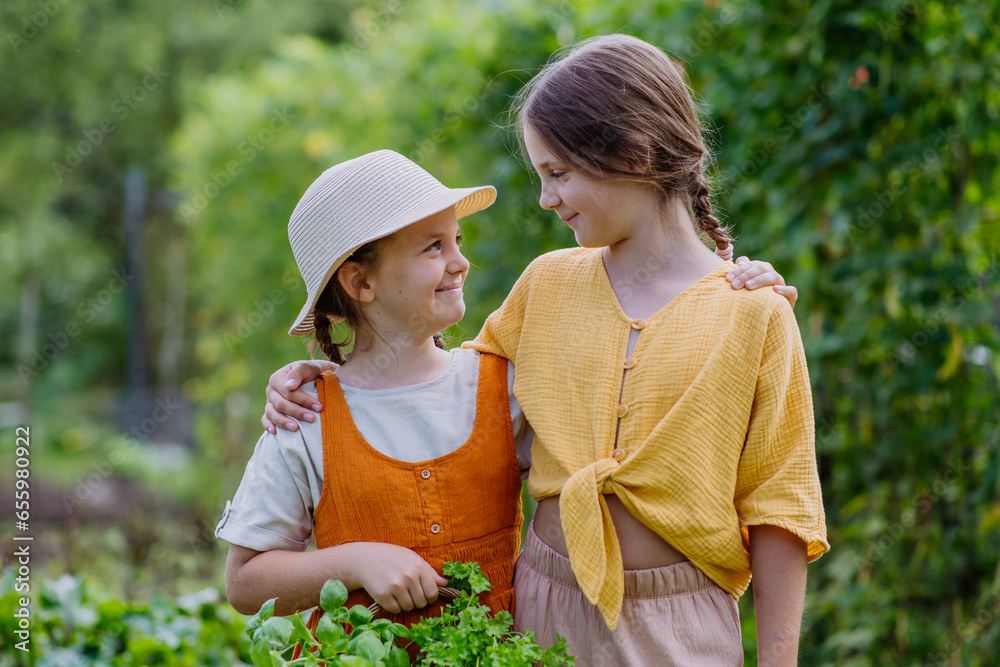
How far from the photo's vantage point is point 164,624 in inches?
99.0

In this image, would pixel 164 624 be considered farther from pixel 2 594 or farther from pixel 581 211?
pixel 581 211

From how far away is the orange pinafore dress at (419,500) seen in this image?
1.49 meters

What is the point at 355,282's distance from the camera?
1.58 m

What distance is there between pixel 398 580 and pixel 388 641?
0.55ft

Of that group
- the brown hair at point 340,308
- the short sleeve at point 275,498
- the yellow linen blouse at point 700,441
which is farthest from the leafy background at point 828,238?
the yellow linen blouse at point 700,441

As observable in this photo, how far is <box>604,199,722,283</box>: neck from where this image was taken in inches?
57.3

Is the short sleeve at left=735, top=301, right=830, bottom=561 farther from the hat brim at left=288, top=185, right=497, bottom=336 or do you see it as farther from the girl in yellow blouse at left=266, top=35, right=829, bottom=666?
the hat brim at left=288, top=185, right=497, bottom=336

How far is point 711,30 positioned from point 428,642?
2144mm

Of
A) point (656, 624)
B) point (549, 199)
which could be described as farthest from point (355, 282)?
point (656, 624)

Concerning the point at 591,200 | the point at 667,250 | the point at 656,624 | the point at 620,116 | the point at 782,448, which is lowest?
the point at 656,624

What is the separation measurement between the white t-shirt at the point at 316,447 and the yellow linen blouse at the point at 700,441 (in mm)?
215

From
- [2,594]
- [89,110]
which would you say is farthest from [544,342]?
[89,110]

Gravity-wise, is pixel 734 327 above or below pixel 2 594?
above

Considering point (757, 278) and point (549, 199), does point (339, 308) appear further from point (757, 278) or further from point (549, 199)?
point (757, 278)
